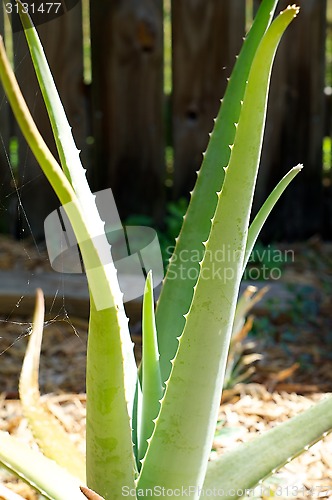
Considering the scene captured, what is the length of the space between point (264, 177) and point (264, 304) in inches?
35.9

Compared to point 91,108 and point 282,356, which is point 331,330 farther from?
point 91,108

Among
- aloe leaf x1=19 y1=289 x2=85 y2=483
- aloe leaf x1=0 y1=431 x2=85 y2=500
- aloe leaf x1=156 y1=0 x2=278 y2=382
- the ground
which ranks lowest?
the ground

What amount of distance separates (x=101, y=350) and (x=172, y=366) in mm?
111

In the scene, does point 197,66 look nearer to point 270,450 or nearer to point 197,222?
point 197,222

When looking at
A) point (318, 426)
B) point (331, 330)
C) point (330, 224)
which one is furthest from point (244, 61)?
point (330, 224)

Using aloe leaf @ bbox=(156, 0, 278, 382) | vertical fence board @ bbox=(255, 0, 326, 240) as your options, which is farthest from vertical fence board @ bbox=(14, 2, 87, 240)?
aloe leaf @ bbox=(156, 0, 278, 382)

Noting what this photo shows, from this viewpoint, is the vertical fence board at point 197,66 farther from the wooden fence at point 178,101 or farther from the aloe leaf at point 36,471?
the aloe leaf at point 36,471

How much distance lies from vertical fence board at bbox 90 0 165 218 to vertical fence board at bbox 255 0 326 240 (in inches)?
20.3

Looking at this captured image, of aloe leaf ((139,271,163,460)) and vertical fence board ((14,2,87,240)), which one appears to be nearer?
aloe leaf ((139,271,163,460))

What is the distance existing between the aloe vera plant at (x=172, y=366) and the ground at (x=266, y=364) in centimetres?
23

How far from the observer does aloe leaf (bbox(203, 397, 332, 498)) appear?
3.01 ft

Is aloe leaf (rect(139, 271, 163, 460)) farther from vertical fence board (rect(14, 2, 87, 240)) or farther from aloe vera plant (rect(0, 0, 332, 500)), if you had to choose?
vertical fence board (rect(14, 2, 87, 240))

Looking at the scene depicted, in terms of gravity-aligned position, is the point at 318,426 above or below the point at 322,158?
above

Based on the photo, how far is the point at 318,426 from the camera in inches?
36.0
